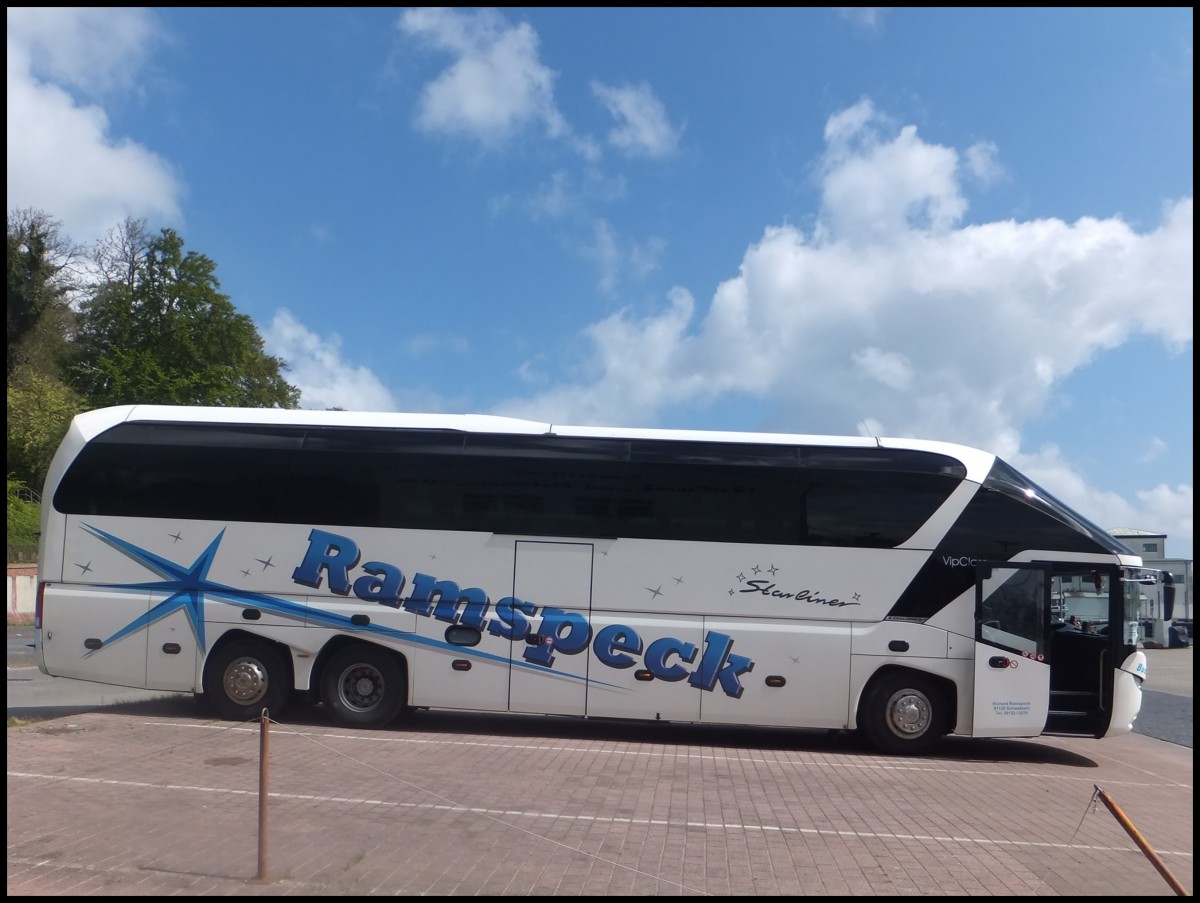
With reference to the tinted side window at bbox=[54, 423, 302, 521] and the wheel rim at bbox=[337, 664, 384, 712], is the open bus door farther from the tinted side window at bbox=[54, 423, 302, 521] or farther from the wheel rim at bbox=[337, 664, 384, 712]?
the tinted side window at bbox=[54, 423, 302, 521]

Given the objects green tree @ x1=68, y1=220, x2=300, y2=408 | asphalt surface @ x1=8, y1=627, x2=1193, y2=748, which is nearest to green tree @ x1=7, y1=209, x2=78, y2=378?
green tree @ x1=68, y1=220, x2=300, y2=408

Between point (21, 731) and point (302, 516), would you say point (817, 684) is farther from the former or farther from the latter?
point (21, 731)

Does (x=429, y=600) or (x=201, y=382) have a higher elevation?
(x=201, y=382)

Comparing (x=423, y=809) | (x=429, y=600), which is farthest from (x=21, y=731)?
(x=423, y=809)

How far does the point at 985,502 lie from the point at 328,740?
800 centimetres

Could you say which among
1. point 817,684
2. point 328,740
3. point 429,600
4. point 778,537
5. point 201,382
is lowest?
point 328,740

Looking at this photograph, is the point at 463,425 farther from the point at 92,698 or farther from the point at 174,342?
the point at 174,342

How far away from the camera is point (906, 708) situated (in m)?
12.1

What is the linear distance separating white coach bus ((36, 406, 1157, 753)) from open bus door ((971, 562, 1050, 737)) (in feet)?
0.08

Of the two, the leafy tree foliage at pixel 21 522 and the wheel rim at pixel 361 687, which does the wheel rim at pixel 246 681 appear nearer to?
the wheel rim at pixel 361 687

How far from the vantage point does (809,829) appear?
7.97 metres

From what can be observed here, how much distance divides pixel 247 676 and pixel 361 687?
140 centimetres

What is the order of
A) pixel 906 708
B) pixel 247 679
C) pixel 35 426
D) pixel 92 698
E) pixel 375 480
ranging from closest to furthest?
pixel 906 708 < pixel 375 480 < pixel 247 679 < pixel 92 698 < pixel 35 426

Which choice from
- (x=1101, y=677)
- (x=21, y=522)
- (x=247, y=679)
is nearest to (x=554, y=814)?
(x=247, y=679)
